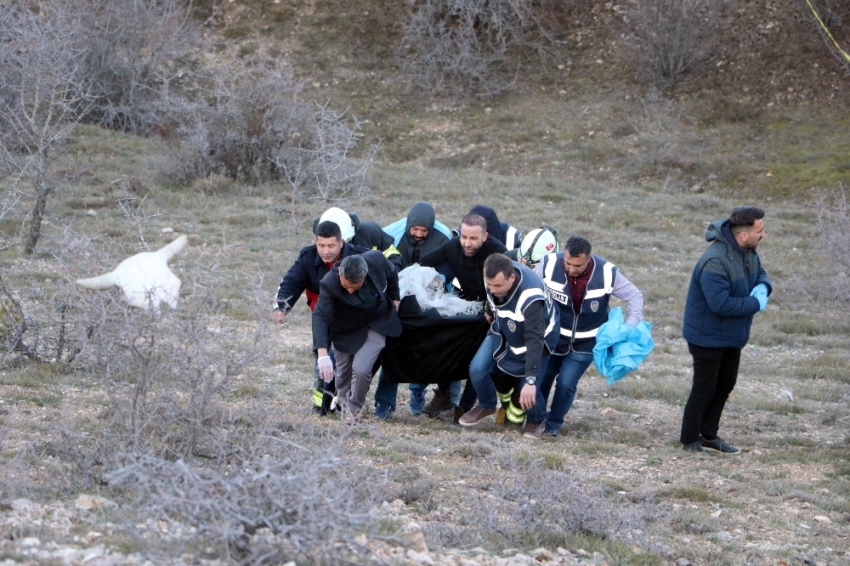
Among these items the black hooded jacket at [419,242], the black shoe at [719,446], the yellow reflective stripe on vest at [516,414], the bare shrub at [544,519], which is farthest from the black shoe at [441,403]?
the bare shrub at [544,519]

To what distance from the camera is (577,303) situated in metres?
6.29

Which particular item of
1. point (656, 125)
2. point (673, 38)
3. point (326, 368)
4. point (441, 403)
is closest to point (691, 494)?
point (441, 403)

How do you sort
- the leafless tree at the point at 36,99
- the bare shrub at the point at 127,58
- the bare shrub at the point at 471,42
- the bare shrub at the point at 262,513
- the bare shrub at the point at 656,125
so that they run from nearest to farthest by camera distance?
the bare shrub at the point at 262,513 → the leafless tree at the point at 36,99 → the bare shrub at the point at 656,125 → the bare shrub at the point at 127,58 → the bare shrub at the point at 471,42

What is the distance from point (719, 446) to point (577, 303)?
137 cm

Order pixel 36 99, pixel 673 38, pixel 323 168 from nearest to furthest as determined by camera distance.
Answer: pixel 36 99 → pixel 323 168 → pixel 673 38

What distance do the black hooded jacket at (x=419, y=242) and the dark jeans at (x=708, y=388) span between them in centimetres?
192

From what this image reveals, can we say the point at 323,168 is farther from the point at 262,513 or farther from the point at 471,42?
the point at 262,513

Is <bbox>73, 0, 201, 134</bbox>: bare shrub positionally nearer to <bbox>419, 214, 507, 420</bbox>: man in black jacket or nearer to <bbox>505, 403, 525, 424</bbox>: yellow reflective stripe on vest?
<bbox>419, 214, 507, 420</bbox>: man in black jacket

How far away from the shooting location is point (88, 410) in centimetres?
604

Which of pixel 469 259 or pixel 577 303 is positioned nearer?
pixel 577 303

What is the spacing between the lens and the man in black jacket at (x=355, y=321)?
19.7 ft

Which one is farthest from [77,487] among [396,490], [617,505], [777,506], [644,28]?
[644,28]

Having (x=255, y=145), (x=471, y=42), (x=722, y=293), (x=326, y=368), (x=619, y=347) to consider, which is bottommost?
(x=326, y=368)

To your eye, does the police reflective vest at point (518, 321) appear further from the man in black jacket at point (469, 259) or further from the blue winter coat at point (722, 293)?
the blue winter coat at point (722, 293)
